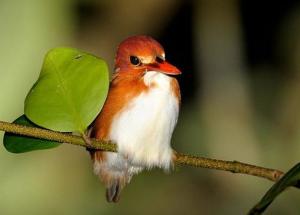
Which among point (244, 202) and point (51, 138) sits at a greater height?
point (51, 138)

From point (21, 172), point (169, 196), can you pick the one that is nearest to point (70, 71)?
point (21, 172)

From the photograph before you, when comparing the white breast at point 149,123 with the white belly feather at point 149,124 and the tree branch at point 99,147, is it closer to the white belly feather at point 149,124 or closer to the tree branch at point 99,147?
the white belly feather at point 149,124

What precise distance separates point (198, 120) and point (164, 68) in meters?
Answer: 1.86

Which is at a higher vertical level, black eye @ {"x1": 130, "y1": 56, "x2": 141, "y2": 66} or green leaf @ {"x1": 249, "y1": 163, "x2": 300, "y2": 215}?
green leaf @ {"x1": 249, "y1": 163, "x2": 300, "y2": 215}

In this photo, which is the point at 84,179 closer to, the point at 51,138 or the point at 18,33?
the point at 18,33

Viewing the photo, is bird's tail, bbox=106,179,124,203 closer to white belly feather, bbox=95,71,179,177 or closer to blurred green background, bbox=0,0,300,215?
white belly feather, bbox=95,71,179,177

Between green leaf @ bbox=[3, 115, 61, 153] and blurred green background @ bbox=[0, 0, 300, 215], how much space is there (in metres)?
1.44

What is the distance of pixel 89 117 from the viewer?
1290 millimetres

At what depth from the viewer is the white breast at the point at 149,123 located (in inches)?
65.6

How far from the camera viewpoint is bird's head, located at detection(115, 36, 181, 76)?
166 cm

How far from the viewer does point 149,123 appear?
168cm

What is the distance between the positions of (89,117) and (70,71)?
0.31 feet

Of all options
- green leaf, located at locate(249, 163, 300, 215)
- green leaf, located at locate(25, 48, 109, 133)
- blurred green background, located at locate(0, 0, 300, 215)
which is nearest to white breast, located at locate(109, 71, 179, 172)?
green leaf, located at locate(25, 48, 109, 133)

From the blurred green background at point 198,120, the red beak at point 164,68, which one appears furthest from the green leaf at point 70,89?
the blurred green background at point 198,120
